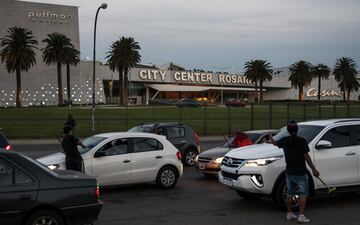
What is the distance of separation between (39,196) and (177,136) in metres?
11.9

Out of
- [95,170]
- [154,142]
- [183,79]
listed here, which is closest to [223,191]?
[154,142]

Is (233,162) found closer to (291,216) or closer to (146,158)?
(291,216)

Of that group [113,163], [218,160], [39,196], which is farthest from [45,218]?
[218,160]

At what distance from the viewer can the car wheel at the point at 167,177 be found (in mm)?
13188

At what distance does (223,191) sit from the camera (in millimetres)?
12945

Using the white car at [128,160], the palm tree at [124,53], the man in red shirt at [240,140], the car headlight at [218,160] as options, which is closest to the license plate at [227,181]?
the white car at [128,160]

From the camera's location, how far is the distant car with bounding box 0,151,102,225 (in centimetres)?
688

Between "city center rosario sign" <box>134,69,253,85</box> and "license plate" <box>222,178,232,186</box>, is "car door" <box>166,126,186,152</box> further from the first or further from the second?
"city center rosario sign" <box>134,69,253,85</box>

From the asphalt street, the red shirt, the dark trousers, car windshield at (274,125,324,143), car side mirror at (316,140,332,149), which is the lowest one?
the asphalt street

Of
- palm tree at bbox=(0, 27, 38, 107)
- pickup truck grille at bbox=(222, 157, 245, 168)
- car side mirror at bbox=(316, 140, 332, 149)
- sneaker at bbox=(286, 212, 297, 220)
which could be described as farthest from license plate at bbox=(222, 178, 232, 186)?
palm tree at bbox=(0, 27, 38, 107)

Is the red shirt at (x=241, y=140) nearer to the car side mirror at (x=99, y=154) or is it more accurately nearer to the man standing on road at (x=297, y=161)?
the car side mirror at (x=99, y=154)

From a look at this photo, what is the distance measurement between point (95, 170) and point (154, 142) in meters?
1.82

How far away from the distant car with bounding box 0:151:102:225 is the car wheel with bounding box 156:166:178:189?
18.7 feet

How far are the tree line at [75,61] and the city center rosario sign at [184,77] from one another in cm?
2032
